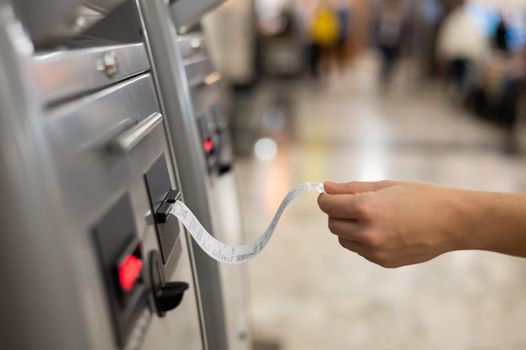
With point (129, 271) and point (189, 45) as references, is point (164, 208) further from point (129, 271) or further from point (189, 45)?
point (189, 45)

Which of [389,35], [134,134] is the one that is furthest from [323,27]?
[134,134]

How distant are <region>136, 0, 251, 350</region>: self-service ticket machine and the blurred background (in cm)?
122

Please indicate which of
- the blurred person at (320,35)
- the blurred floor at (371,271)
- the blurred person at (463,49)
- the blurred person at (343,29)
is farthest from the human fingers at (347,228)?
the blurred person at (343,29)

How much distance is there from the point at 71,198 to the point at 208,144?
2.22 ft

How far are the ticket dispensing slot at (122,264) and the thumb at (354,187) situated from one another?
1.11ft

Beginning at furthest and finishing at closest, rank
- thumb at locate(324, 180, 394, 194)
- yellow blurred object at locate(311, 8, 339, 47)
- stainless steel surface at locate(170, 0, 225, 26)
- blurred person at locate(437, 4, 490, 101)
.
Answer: yellow blurred object at locate(311, 8, 339, 47) < blurred person at locate(437, 4, 490, 101) < stainless steel surface at locate(170, 0, 225, 26) < thumb at locate(324, 180, 394, 194)

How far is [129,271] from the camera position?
0.56 m


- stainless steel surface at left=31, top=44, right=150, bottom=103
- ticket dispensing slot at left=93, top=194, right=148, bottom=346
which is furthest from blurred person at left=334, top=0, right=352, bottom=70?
ticket dispensing slot at left=93, top=194, right=148, bottom=346

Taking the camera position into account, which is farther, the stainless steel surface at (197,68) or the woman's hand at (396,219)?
the stainless steel surface at (197,68)

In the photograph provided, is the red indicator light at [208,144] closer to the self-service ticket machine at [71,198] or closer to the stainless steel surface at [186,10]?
the stainless steel surface at [186,10]

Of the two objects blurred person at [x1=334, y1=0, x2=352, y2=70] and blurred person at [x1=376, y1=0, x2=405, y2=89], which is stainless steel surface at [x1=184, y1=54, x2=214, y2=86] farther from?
blurred person at [x1=334, y1=0, x2=352, y2=70]

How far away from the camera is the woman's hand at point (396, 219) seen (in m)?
0.73

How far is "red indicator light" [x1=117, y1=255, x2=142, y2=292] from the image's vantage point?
532mm

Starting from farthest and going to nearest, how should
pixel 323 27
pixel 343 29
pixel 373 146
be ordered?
pixel 343 29, pixel 323 27, pixel 373 146
